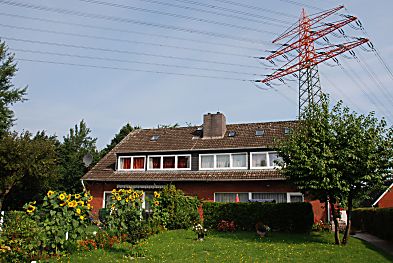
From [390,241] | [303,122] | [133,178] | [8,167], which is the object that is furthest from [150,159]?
[390,241]

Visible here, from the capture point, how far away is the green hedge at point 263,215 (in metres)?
19.5

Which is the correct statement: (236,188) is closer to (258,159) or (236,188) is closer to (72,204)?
(258,159)

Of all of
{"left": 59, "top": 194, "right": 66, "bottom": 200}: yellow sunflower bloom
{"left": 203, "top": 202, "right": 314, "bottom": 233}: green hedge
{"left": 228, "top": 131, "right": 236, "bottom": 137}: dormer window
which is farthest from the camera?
{"left": 228, "top": 131, "right": 236, "bottom": 137}: dormer window

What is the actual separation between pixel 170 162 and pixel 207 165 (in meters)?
2.88

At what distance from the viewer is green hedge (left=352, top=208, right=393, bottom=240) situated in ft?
61.1

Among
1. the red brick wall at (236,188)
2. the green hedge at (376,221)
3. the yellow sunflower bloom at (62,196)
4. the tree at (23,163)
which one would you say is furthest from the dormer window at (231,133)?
the yellow sunflower bloom at (62,196)

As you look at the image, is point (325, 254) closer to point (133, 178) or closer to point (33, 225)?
point (33, 225)

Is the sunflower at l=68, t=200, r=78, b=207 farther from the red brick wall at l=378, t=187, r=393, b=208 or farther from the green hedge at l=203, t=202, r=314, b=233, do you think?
the red brick wall at l=378, t=187, r=393, b=208

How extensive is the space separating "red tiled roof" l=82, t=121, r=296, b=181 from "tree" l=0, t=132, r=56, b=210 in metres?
2.93

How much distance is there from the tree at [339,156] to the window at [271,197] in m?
8.58

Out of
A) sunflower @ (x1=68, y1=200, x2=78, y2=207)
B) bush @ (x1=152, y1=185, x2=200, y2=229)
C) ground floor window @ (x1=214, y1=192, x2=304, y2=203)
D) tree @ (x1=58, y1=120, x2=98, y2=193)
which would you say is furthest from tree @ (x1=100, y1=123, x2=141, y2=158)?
sunflower @ (x1=68, y1=200, x2=78, y2=207)

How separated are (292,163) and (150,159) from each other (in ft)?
48.4

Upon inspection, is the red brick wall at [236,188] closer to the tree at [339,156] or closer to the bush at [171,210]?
the bush at [171,210]

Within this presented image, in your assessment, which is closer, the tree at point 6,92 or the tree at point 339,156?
the tree at point 339,156
